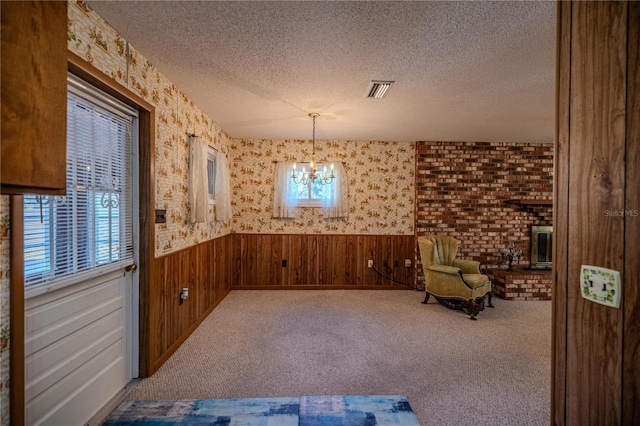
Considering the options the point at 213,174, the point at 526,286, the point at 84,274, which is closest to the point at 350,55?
the point at 84,274

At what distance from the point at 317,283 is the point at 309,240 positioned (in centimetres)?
74

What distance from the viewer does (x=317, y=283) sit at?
4879 millimetres

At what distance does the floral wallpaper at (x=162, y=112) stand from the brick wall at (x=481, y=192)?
3.56 meters

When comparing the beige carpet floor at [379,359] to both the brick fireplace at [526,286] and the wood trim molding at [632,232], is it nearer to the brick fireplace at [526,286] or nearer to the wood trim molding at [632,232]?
the brick fireplace at [526,286]

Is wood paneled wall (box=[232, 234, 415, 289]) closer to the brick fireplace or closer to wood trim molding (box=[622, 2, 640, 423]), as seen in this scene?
the brick fireplace

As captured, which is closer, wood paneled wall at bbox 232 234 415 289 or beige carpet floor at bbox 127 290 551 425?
beige carpet floor at bbox 127 290 551 425

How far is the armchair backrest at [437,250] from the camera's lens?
407cm

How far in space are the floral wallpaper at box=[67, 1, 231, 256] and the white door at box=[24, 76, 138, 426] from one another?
20 centimetres

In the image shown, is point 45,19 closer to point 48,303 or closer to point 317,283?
point 48,303

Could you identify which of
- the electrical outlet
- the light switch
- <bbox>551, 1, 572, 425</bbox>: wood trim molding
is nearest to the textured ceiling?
<bbox>551, 1, 572, 425</bbox>: wood trim molding

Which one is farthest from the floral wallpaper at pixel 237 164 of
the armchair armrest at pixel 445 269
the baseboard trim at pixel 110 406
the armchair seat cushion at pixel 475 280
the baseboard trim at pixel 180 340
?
the armchair seat cushion at pixel 475 280

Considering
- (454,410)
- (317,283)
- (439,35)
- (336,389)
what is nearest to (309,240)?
(317,283)

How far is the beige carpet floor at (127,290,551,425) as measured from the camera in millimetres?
2051

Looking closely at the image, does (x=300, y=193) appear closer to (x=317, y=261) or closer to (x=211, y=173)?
(x=317, y=261)
